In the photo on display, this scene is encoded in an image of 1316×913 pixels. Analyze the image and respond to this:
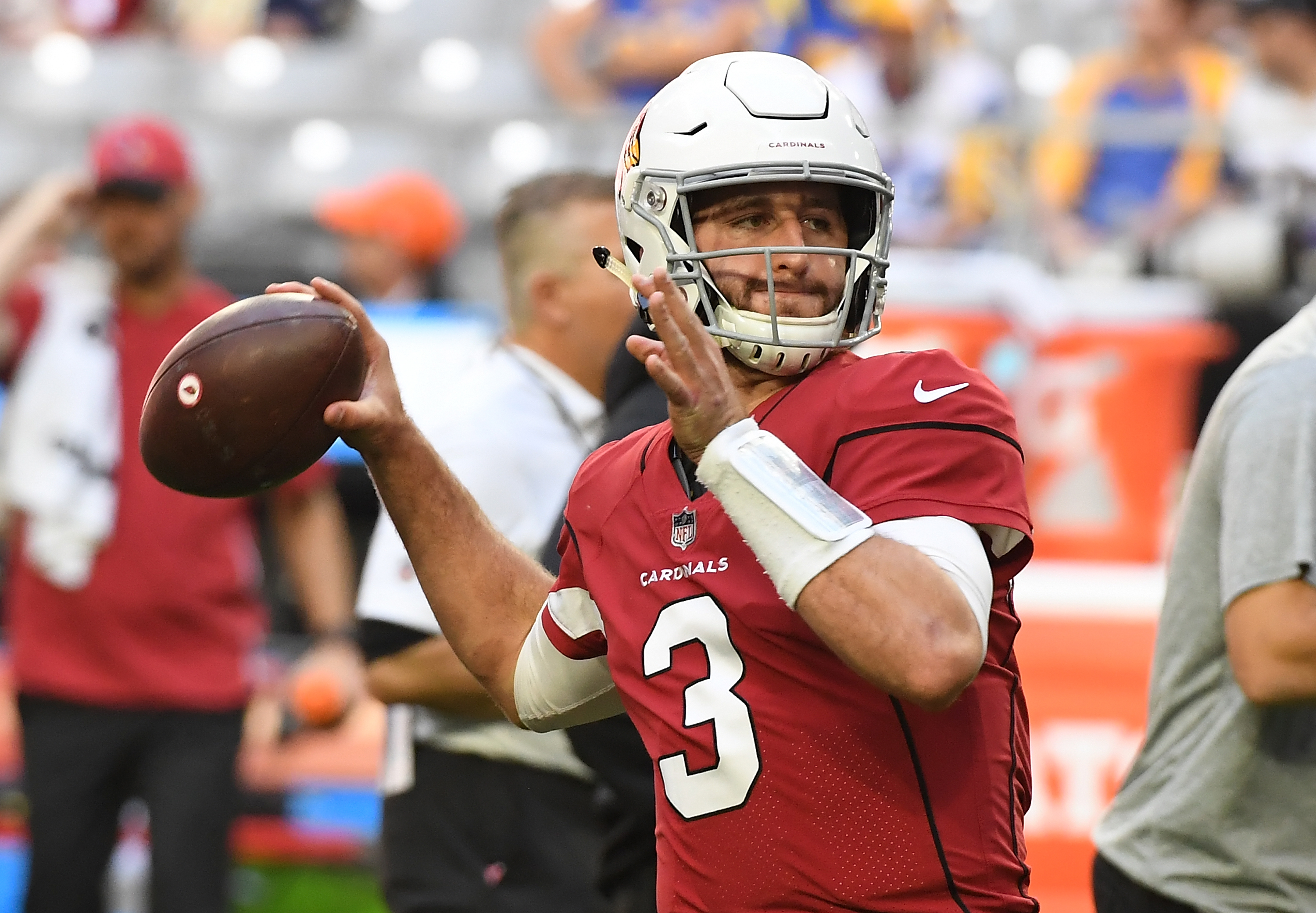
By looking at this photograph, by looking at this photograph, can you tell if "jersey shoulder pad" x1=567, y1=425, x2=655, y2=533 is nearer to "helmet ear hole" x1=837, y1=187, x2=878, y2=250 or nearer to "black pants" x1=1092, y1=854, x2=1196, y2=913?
"helmet ear hole" x1=837, y1=187, x2=878, y2=250

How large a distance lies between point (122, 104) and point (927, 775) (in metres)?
8.10

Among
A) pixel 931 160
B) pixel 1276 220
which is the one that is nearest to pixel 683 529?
pixel 1276 220

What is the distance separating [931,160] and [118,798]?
4.31m

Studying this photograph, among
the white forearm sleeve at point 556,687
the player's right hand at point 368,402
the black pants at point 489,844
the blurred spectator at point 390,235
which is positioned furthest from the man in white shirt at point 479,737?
the blurred spectator at point 390,235

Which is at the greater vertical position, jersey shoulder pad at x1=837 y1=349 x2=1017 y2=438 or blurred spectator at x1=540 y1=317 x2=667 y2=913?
jersey shoulder pad at x1=837 y1=349 x2=1017 y2=438

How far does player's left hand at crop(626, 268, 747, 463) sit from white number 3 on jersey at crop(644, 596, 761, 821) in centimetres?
25

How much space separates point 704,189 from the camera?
2211mm

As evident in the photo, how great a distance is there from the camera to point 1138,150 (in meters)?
7.33

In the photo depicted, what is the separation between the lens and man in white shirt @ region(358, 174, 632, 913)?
328 cm

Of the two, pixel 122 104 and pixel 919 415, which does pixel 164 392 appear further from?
pixel 122 104

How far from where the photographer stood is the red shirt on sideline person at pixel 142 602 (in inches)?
171

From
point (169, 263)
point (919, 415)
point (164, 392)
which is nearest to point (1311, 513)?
point (919, 415)

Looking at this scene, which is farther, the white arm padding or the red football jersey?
the red football jersey

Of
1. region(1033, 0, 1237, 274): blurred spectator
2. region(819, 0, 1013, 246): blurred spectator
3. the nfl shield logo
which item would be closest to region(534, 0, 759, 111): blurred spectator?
region(819, 0, 1013, 246): blurred spectator
